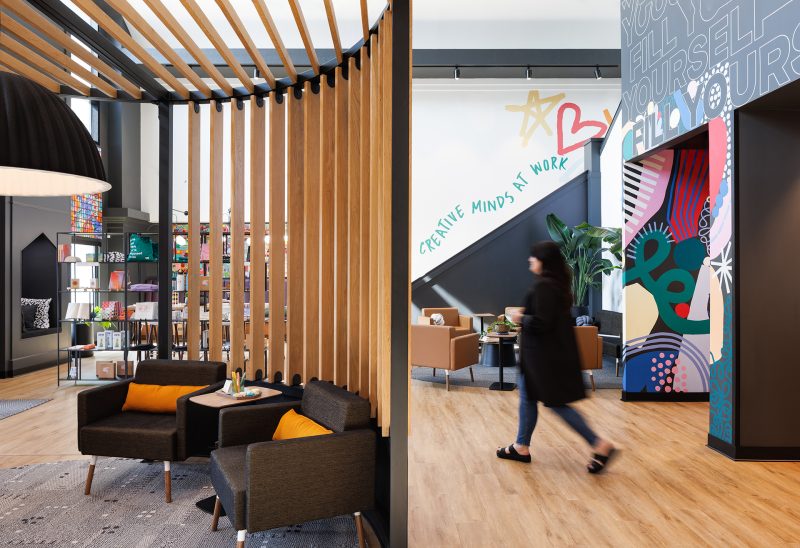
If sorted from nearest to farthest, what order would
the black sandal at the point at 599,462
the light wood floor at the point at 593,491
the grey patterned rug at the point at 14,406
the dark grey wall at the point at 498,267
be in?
the light wood floor at the point at 593,491 → the black sandal at the point at 599,462 → the grey patterned rug at the point at 14,406 → the dark grey wall at the point at 498,267

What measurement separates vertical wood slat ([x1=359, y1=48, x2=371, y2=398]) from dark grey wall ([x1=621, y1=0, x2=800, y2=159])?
2.87 meters

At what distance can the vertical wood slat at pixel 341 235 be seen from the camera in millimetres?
3637

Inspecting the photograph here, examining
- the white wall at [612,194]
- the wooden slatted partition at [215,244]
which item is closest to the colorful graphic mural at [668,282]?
the white wall at [612,194]

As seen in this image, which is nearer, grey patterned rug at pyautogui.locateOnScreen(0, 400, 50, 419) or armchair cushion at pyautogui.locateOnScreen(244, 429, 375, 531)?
armchair cushion at pyautogui.locateOnScreen(244, 429, 375, 531)

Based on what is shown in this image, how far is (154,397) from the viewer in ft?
13.1

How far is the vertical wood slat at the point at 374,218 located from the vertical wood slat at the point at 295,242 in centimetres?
109

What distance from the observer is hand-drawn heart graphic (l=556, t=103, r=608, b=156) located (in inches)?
428

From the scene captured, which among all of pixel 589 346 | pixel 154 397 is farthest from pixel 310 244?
pixel 589 346

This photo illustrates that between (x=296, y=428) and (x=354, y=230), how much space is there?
1278mm

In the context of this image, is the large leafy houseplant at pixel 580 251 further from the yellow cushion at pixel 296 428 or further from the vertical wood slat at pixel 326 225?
the yellow cushion at pixel 296 428

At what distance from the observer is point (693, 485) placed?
367 cm

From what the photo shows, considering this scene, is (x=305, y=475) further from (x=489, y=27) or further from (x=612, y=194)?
(x=489, y=27)

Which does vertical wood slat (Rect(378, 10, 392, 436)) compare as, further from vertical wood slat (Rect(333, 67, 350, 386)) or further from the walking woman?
the walking woman

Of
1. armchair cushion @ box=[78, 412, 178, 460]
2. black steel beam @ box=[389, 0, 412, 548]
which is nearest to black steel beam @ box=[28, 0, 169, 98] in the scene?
black steel beam @ box=[389, 0, 412, 548]
